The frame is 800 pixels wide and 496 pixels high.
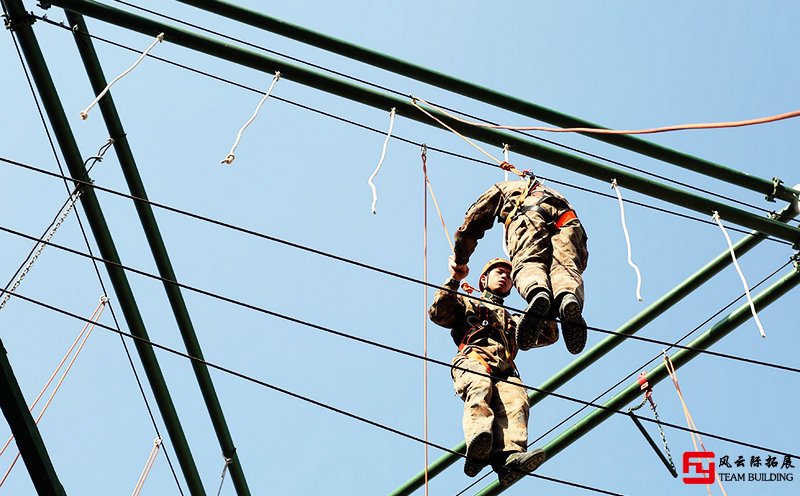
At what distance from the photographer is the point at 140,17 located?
23.8 feet

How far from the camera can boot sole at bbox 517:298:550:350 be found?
600 centimetres

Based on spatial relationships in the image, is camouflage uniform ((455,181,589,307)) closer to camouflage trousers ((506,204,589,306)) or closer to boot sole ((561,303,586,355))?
camouflage trousers ((506,204,589,306))

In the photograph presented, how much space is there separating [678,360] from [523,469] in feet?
6.68

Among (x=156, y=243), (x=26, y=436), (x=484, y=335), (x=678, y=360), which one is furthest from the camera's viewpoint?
(x=156, y=243)

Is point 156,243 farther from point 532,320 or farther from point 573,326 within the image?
point 573,326

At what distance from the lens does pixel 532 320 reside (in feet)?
19.9

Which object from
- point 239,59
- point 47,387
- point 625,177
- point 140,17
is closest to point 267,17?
point 239,59

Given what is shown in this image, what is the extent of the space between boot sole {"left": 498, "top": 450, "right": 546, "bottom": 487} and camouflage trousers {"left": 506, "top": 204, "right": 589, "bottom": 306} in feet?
3.17

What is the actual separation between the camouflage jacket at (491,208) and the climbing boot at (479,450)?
1.24 meters

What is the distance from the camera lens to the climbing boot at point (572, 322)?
19.5 feet

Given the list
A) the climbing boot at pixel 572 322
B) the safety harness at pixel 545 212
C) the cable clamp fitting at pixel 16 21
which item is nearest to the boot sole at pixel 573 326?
the climbing boot at pixel 572 322

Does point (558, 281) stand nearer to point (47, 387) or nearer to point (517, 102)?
point (517, 102)

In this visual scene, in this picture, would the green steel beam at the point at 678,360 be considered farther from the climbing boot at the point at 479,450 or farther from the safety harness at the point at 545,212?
the safety harness at the point at 545,212

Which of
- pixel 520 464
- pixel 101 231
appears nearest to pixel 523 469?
pixel 520 464
